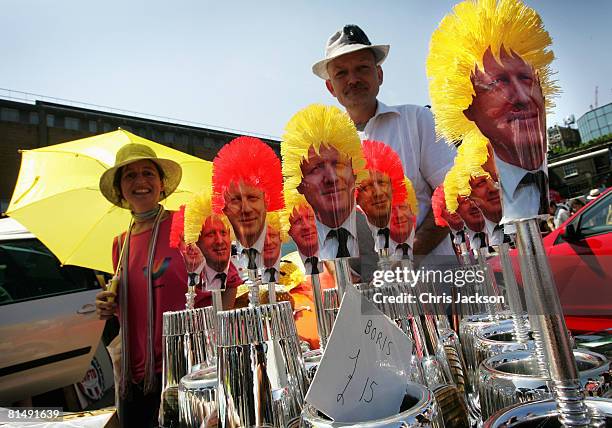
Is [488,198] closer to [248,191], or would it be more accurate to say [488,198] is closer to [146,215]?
[248,191]

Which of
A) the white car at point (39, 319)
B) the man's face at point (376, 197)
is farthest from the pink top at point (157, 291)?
the white car at point (39, 319)

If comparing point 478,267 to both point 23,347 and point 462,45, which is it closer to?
point 462,45

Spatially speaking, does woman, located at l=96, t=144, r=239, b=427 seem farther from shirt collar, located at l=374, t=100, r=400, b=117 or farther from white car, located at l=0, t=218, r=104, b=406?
white car, located at l=0, t=218, r=104, b=406

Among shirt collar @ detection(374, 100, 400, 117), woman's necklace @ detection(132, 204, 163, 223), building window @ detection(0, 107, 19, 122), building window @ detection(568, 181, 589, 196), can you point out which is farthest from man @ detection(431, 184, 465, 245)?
building window @ detection(0, 107, 19, 122)

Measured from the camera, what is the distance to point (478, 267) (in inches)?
37.3

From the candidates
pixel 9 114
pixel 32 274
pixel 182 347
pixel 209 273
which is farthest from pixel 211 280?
pixel 9 114

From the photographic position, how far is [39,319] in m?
3.12

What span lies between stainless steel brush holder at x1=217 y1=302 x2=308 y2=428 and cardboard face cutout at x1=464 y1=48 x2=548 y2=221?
340 mm

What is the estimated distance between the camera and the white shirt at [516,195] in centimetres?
42

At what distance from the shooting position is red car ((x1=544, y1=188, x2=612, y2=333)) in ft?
9.30

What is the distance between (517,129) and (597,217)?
4164 mm

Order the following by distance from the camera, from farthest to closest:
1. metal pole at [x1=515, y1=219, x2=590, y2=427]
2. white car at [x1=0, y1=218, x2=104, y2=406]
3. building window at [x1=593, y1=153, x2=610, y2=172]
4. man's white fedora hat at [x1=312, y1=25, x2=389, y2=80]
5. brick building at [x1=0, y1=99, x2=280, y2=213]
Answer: brick building at [x1=0, y1=99, x2=280, y2=213]
building window at [x1=593, y1=153, x2=610, y2=172]
white car at [x1=0, y1=218, x2=104, y2=406]
man's white fedora hat at [x1=312, y1=25, x2=389, y2=80]
metal pole at [x1=515, y1=219, x2=590, y2=427]

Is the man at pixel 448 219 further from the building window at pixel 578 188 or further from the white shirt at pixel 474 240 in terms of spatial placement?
the building window at pixel 578 188

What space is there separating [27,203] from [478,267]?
268cm
